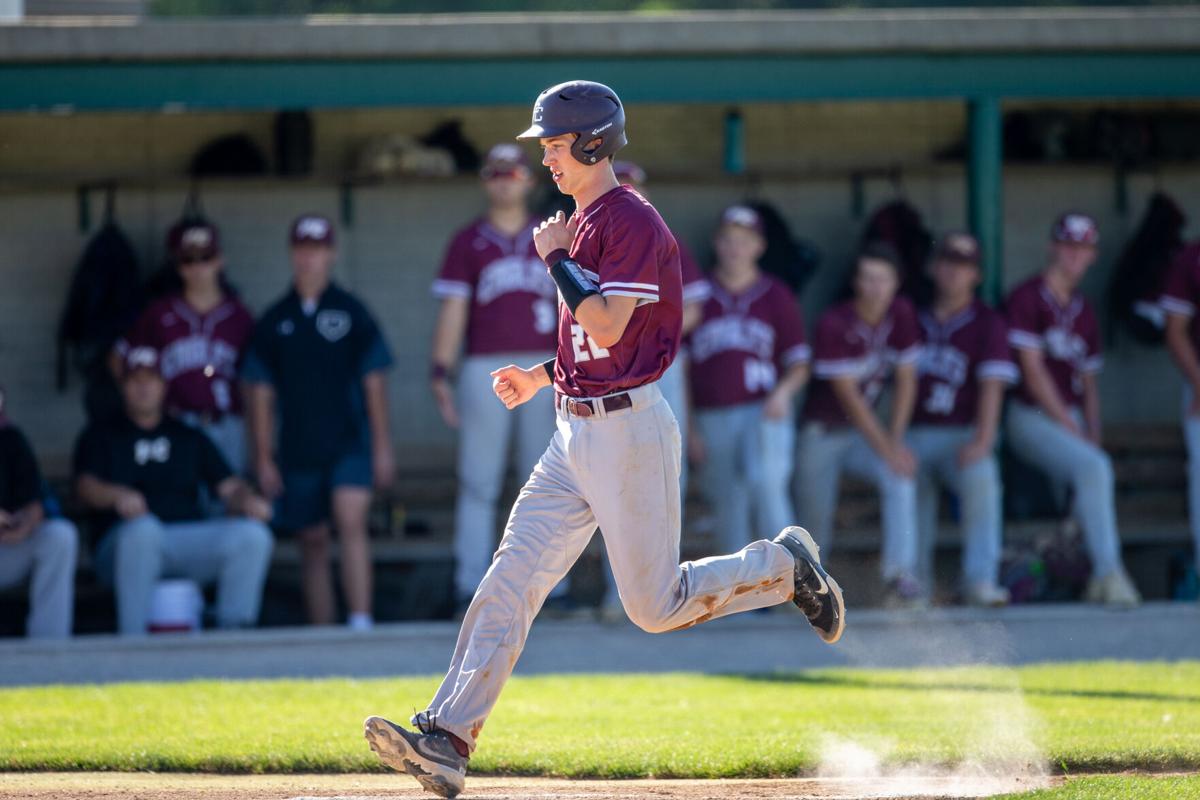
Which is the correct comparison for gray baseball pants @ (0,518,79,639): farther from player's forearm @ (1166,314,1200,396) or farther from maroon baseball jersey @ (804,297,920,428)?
player's forearm @ (1166,314,1200,396)

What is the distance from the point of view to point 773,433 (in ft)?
26.8

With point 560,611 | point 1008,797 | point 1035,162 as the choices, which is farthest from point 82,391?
point 1008,797

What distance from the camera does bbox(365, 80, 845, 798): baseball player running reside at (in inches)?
172

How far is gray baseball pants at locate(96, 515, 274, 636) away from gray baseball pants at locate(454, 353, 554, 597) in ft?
3.10

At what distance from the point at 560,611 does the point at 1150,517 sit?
3827 millimetres

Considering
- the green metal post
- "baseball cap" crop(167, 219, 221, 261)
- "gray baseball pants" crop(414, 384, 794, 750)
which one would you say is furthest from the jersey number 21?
the green metal post

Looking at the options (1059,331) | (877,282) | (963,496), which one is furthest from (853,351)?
(1059,331)

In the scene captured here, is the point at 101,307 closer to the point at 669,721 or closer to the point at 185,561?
the point at 185,561

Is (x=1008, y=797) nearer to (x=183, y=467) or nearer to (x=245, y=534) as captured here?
(x=245, y=534)

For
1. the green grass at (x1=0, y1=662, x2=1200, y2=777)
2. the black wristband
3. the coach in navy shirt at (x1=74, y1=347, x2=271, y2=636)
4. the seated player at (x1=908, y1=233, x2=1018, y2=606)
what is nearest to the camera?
the black wristband

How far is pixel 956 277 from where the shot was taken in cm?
859

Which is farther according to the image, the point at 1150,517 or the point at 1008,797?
the point at 1150,517

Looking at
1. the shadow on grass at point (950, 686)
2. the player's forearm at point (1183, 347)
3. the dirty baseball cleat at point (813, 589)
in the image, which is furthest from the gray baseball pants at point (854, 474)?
the dirty baseball cleat at point (813, 589)

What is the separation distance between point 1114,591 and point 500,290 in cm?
337
